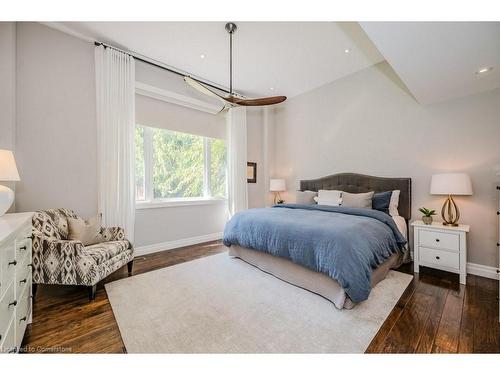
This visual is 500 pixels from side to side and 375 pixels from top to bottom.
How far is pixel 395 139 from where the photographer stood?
3396 millimetres

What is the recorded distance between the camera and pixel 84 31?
2746mm

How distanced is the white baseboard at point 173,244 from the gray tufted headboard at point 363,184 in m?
2.11

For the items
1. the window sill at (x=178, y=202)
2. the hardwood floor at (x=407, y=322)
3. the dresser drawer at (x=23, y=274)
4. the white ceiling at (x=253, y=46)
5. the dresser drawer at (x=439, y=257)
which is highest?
the white ceiling at (x=253, y=46)

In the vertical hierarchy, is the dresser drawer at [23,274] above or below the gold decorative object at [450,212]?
below

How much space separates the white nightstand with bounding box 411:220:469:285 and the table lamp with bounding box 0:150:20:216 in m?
4.08

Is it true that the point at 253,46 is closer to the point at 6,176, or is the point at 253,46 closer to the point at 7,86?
the point at 7,86

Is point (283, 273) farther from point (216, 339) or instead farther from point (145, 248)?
point (145, 248)

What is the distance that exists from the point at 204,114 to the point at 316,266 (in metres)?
3.43

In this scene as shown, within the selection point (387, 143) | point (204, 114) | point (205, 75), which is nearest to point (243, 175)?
point (204, 114)

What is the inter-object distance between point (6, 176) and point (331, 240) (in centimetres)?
268

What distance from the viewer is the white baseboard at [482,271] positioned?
2.57 meters

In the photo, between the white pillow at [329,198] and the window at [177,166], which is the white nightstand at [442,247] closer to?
the white pillow at [329,198]

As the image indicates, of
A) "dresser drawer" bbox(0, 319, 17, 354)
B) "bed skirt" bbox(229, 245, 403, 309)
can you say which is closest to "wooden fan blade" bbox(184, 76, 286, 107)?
"bed skirt" bbox(229, 245, 403, 309)

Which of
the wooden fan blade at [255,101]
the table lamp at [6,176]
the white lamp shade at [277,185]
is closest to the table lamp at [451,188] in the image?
the wooden fan blade at [255,101]
